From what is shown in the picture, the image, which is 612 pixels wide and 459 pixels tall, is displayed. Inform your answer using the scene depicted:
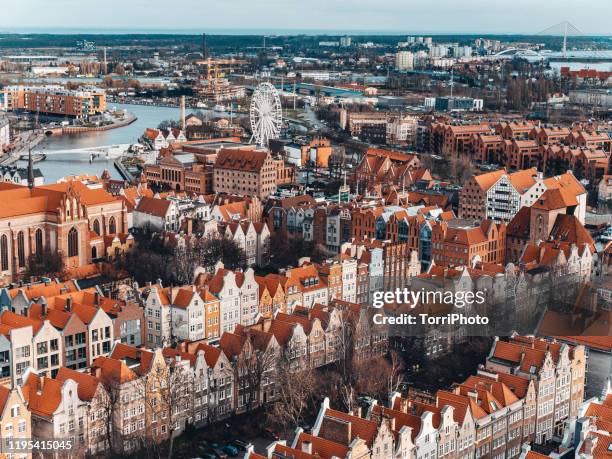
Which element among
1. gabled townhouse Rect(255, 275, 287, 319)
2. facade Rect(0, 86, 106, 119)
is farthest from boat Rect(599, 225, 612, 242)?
facade Rect(0, 86, 106, 119)

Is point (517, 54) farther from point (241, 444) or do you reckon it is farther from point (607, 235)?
point (241, 444)

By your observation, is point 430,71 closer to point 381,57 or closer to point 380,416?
point 381,57

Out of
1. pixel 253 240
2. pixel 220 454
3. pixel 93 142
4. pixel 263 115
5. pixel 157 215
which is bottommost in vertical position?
pixel 93 142

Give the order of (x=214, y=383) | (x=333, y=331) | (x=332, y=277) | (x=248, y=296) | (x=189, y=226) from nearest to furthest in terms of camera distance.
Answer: (x=214, y=383)
(x=333, y=331)
(x=248, y=296)
(x=332, y=277)
(x=189, y=226)

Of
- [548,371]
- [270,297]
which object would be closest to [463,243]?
[270,297]

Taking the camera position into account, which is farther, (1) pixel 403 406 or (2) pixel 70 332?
(2) pixel 70 332

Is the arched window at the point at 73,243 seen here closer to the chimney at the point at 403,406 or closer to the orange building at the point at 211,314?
the orange building at the point at 211,314

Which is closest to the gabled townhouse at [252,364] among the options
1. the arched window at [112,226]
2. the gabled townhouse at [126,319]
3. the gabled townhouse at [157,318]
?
the gabled townhouse at [157,318]
